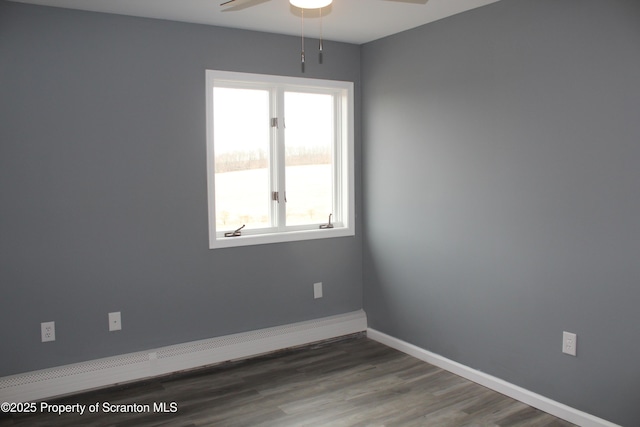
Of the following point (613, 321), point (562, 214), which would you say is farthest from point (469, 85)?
point (613, 321)

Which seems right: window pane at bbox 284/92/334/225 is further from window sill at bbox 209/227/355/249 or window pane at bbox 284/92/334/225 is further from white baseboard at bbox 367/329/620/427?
white baseboard at bbox 367/329/620/427

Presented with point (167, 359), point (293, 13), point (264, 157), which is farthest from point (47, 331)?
point (293, 13)

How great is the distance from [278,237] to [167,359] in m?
1.18

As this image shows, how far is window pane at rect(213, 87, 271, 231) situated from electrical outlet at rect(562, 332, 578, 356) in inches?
87.2

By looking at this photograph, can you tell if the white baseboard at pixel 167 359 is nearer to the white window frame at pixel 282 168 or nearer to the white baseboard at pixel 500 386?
the white baseboard at pixel 500 386

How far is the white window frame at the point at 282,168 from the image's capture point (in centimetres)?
374

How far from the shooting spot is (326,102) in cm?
435

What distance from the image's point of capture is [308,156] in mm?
4273

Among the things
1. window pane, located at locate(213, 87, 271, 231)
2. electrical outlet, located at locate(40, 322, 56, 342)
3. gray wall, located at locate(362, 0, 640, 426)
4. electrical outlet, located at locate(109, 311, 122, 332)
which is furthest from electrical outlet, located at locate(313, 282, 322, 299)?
electrical outlet, located at locate(40, 322, 56, 342)

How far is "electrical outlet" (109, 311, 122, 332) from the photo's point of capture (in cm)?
Answer: 344

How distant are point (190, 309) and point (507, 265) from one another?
2153 mm

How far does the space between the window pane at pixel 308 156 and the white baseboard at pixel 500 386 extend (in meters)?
1.16

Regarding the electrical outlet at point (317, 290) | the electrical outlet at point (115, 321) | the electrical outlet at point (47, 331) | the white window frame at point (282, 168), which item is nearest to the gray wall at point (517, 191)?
the white window frame at point (282, 168)

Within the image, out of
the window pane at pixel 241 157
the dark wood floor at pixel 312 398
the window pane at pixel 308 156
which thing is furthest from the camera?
the window pane at pixel 308 156
